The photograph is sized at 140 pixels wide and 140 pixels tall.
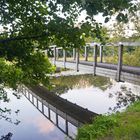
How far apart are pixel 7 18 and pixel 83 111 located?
6887mm

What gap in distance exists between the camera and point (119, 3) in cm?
495

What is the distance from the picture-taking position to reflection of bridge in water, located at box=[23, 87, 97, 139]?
11.9 m

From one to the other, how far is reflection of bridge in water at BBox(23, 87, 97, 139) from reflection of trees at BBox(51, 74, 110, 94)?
210cm

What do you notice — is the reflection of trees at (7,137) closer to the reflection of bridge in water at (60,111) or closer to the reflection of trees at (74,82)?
the reflection of bridge in water at (60,111)

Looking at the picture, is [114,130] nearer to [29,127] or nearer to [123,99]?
[29,127]

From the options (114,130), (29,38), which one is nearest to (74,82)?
(29,38)

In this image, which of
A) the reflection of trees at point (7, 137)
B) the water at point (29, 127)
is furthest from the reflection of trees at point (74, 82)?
the reflection of trees at point (7, 137)

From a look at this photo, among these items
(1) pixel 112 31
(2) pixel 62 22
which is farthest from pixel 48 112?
(1) pixel 112 31

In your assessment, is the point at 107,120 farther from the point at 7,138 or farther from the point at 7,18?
the point at 7,138

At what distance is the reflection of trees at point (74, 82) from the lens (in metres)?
22.2

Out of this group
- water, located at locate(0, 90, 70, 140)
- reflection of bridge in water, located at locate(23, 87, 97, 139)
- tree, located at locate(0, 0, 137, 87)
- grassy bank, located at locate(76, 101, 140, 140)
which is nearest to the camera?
grassy bank, located at locate(76, 101, 140, 140)

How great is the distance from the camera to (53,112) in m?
14.8

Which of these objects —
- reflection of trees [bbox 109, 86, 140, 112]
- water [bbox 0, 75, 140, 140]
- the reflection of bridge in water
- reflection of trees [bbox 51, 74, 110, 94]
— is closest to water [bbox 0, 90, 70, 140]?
water [bbox 0, 75, 140, 140]

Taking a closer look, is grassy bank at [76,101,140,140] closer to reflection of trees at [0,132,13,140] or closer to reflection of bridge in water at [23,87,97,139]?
reflection of bridge in water at [23,87,97,139]
